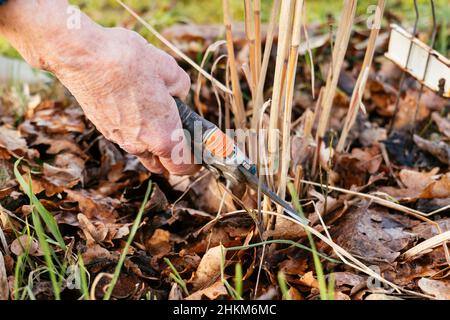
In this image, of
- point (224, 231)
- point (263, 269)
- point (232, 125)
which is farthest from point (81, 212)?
point (232, 125)

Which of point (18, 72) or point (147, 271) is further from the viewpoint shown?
point (18, 72)

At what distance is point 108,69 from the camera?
1362 millimetres

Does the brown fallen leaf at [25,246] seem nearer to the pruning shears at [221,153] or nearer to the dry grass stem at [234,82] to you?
the pruning shears at [221,153]

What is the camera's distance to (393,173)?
6.60ft

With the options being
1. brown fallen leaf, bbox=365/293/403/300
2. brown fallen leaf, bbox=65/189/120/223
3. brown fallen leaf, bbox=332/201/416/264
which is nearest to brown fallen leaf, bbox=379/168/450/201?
brown fallen leaf, bbox=332/201/416/264

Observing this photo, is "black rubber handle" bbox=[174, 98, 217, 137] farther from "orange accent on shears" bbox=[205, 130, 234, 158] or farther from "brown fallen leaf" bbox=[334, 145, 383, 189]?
"brown fallen leaf" bbox=[334, 145, 383, 189]

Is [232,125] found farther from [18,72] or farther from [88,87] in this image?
[18,72]

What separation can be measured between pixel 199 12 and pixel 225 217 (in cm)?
238

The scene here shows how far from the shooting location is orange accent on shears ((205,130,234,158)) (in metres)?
1.56

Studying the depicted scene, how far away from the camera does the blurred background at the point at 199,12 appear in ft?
9.80

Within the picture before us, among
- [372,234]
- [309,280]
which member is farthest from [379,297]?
[372,234]

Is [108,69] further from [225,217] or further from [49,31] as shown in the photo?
[225,217]

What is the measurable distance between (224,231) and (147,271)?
254mm

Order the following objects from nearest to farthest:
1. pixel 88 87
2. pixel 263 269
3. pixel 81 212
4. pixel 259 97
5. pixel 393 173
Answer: pixel 88 87 → pixel 263 269 → pixel 259 97 → pixel 81 212 → pixel 393 173
